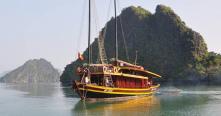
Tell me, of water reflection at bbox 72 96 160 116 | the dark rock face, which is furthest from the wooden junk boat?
the dark rock face

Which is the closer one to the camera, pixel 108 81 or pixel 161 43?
pixel 108 81

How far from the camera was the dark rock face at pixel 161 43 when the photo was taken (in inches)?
5300

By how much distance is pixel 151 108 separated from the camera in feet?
139

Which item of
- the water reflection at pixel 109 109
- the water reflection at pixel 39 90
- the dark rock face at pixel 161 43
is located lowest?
the water reflection at pixel 109 109

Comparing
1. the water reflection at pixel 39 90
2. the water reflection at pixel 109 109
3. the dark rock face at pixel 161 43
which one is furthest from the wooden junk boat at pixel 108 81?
the dark rock face at pixel 161 43

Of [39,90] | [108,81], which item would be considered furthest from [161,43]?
[108,81]

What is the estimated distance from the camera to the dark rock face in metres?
135

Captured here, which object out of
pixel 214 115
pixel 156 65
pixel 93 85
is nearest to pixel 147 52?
pixel 156 65

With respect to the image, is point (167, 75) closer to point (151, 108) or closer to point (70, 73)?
point (70, 73)

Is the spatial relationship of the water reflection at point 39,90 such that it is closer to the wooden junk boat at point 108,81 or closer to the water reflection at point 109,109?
the wooden junk boat at point 108,81

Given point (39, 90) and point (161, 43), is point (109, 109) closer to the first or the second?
point (39, 90)

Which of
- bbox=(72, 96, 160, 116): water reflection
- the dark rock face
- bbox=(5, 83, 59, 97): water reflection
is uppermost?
the dark rock face

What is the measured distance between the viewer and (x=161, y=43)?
5595 inches

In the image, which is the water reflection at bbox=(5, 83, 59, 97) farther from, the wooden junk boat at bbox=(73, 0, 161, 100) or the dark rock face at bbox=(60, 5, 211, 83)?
the dark rock face at bbox=(60, 5, 211, 83)
